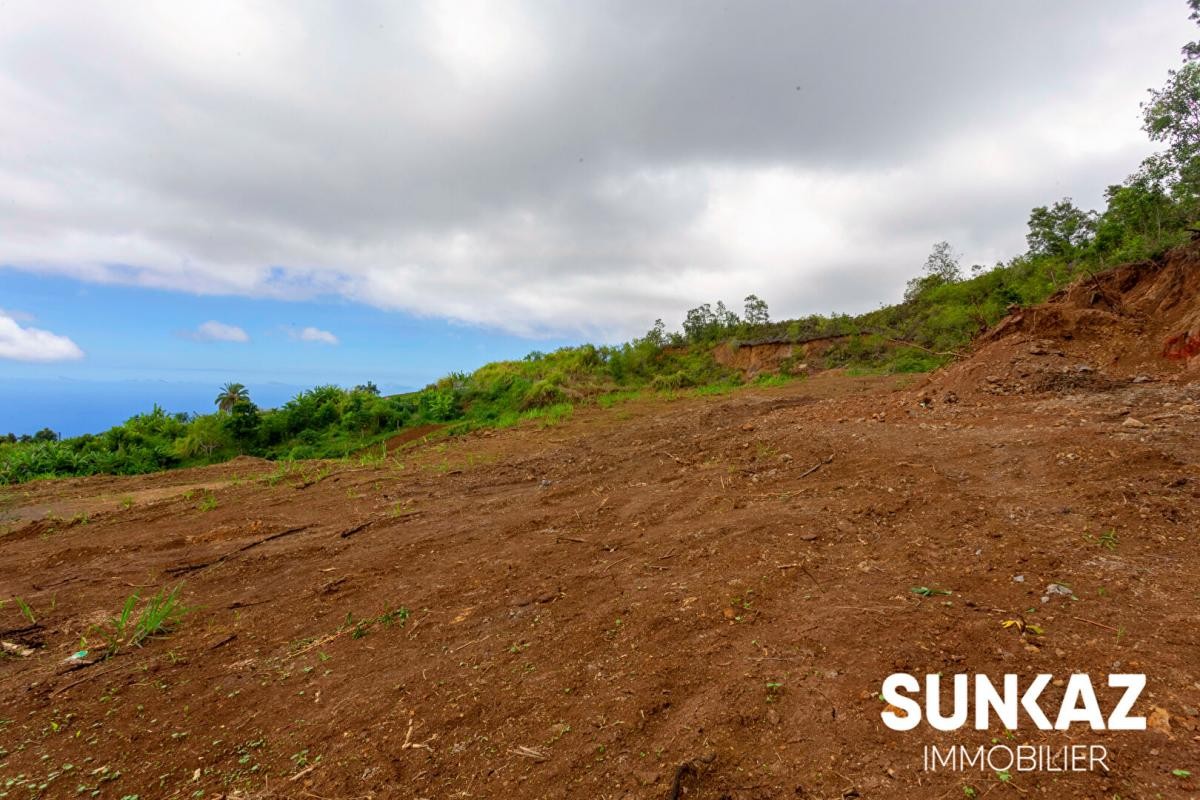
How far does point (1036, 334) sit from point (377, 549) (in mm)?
9830

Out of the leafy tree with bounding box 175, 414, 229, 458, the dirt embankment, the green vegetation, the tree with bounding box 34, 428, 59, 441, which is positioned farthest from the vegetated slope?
the tree with bounding box 34, 428, 59, 441

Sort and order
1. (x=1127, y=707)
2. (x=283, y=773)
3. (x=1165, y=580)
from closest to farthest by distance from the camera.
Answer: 1. (x=1127, y=707)
2. (x=283, y=773)
3. (x=1165, y=580)

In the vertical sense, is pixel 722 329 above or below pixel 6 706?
above

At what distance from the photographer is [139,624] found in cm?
334

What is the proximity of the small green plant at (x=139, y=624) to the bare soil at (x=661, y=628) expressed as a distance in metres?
0.11

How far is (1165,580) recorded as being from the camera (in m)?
2.43

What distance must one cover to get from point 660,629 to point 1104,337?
350 inches

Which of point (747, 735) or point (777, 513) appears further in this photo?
point (777, 513)

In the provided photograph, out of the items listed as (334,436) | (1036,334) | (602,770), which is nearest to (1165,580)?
(602,770)

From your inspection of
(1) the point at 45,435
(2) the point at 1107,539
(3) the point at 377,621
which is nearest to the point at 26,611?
(3) the point at 377,621

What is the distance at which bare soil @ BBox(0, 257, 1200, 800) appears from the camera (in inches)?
71.1

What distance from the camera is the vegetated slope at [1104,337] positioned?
6.48 m

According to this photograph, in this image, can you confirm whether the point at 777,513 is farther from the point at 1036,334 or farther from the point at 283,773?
the point at 1036,334
